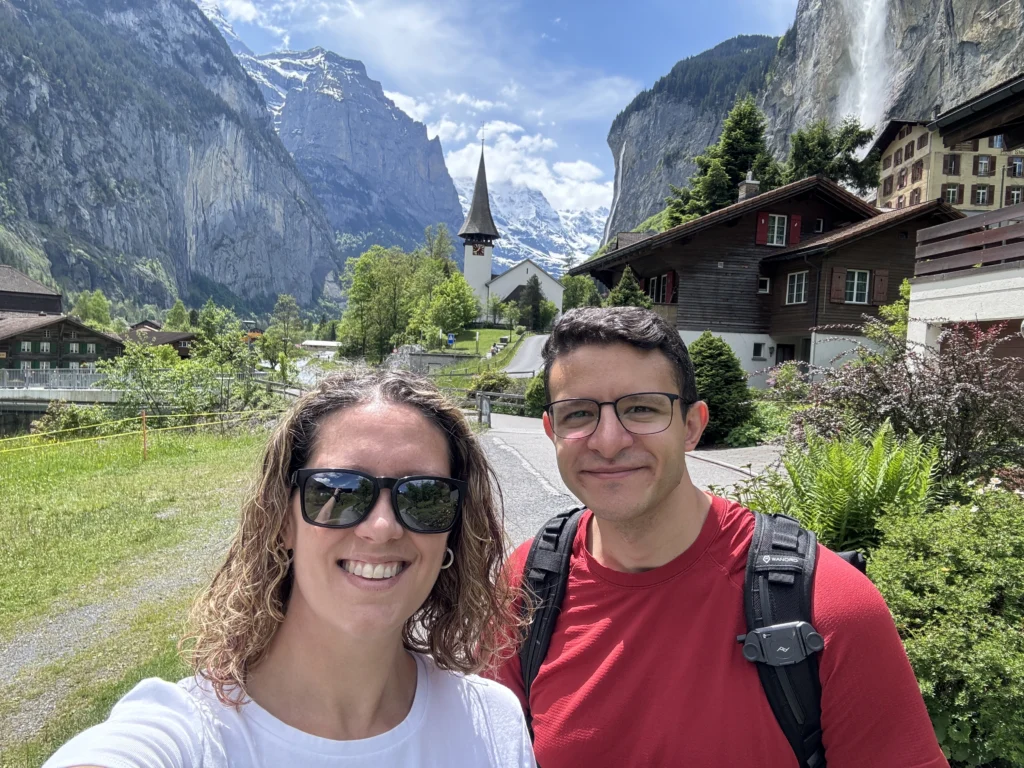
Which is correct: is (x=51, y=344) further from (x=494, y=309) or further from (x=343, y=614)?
(x=343, y=614)

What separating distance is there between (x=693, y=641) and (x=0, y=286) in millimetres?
101926

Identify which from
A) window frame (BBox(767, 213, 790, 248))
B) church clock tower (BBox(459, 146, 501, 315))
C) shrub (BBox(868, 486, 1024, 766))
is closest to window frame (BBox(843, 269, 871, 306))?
window frame (BBox(767, 213, 790, 248))

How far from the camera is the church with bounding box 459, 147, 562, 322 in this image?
88.8 metres

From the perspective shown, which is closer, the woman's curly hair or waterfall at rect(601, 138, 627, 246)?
the woman's curly hair

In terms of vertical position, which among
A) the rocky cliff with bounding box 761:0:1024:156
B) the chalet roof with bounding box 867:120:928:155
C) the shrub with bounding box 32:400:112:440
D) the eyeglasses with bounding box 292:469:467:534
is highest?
the rocky cliff with bounding box 761:0:1024:156

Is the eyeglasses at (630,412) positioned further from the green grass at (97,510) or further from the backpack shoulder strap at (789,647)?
the green grass at (97,510)

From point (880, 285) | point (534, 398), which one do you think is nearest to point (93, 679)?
point (534, 398)

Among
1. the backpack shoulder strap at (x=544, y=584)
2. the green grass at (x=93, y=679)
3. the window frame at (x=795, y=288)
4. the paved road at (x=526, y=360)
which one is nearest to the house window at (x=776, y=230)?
the window frame at (x=795, y=288)

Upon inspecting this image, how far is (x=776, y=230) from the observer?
91.5ft

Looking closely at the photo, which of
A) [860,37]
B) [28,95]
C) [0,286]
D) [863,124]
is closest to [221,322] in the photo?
[0,286]

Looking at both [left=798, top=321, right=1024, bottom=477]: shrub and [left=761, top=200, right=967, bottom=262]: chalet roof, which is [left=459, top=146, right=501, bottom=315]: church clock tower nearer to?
[left=761, top=200, right=967, bottom=262]: chalet roof

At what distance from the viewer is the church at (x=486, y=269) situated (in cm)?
8881

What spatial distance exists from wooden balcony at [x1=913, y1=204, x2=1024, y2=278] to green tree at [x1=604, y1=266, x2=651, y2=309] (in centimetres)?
1230

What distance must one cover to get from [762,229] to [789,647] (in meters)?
28.7
